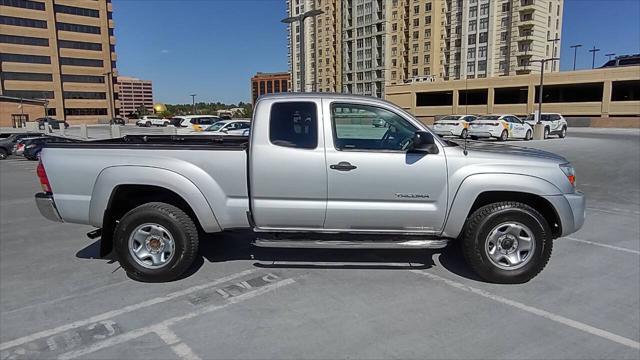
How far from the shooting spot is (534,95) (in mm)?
58188

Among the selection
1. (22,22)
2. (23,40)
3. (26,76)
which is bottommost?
(26,76)

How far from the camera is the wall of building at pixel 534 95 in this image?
168ft

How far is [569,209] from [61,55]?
320 ft

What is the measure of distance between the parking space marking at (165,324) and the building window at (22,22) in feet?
312

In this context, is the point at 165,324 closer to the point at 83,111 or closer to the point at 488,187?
the point at 488,187

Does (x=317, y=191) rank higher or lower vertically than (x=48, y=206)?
higher

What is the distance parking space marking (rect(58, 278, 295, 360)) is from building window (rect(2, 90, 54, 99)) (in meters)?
89.3

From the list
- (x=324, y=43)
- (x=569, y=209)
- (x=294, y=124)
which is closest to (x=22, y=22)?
(x=324, y=43)

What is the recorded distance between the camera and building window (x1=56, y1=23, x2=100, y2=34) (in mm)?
80938

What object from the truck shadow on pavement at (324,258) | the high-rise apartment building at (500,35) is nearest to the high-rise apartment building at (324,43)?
the high-rise apartment building at (500,35)

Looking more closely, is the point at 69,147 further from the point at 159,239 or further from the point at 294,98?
the point at 294,98

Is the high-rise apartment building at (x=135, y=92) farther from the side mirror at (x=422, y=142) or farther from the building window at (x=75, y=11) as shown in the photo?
the side mirror at (x=422, y=142)

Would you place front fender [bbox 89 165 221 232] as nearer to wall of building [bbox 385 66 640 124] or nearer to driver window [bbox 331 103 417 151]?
driver window [bbox 331 103 417 151]

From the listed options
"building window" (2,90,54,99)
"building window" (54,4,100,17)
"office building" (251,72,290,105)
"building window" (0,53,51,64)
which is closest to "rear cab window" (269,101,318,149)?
"building window" (2,90,54,99)
